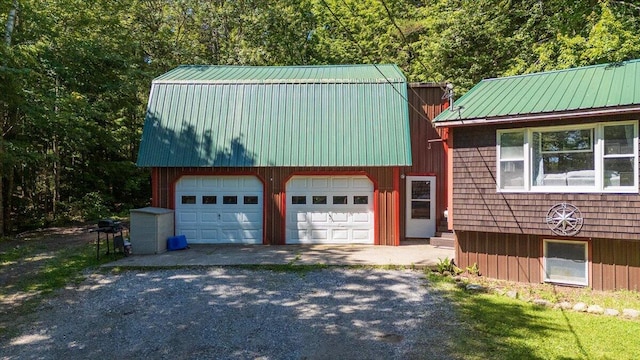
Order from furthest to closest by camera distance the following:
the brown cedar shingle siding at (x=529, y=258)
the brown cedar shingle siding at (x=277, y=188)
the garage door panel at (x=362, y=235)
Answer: the garage door panel at (x=362, y=235)
the brown cedar shingle siding at (x=277, y=188)
the brown cedar shingle siding at (x=529, y=258)

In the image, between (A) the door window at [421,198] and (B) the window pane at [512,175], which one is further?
(A) the door window at [421,198]

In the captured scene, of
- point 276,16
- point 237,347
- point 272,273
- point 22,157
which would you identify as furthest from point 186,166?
point 276,16

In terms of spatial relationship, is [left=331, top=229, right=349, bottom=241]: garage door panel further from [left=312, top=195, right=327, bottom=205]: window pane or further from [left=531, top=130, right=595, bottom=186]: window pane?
[left=531, top=130, right=595, bottom=186]: window pane

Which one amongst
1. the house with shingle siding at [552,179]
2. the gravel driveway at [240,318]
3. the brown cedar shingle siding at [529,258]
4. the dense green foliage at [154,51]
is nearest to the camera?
the gravel driveway at [240,318]

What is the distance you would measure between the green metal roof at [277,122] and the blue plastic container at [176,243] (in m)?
2.25

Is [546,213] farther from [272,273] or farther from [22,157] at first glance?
[22,157]

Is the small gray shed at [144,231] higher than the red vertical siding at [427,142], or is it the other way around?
the red vertical siding at [427,142]

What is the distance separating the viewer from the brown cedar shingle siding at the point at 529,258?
7.26m

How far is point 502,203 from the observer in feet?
26.6

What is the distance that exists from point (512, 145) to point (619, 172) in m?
1.90

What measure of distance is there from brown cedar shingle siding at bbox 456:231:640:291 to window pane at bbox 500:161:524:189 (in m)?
1.11

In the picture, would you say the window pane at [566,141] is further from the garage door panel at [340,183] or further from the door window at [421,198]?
the garage door panel at [340,183]

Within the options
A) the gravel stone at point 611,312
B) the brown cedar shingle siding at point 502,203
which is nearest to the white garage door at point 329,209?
the brown cedar shingle siding at point 502,203

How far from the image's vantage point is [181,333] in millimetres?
5625
